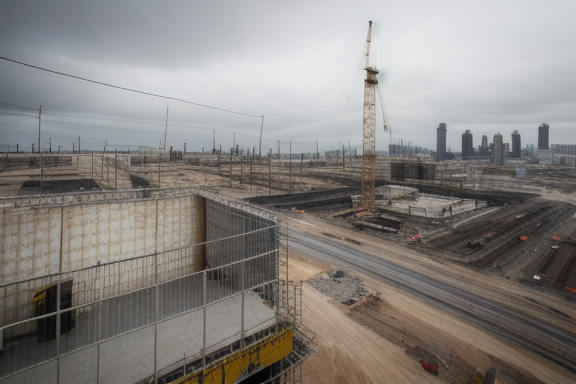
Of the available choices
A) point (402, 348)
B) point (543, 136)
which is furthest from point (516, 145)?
point (402, 348)

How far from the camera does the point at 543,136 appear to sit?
559ft

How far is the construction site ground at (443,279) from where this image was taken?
10.9 meters

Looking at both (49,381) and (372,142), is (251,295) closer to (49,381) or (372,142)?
(49,381)

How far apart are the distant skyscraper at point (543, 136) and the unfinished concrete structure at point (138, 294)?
8635 inches

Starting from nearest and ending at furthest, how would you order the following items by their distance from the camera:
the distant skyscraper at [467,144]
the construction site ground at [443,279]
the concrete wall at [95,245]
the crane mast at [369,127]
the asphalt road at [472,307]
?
the concrete wall at [95,245] < the construction site ground at [443,279] < the asphalt road at [472,307] < the crane mast at [369,127] < the distant skyscraper at [467,144]

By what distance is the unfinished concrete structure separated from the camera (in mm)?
7652

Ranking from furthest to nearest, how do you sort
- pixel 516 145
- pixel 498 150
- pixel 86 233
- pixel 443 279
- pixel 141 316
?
pixel 516 145, pixel 498 150, pixel 443 279, pixel 86 233, pixel 141 316

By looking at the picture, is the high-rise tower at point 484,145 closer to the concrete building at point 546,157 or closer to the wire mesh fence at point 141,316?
the concrete building at point 546,157

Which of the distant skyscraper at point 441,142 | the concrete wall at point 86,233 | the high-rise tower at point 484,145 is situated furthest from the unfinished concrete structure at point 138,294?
the high-rise tower at point 484,145

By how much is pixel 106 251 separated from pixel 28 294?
299 centimetres

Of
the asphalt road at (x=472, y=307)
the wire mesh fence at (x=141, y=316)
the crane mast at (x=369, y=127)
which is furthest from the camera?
the crane mast at (x=369, y=127)

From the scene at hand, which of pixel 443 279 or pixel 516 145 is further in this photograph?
pixel 516 145

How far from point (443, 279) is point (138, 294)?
16907 mm

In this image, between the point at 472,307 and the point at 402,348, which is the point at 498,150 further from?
the point at 402,348
